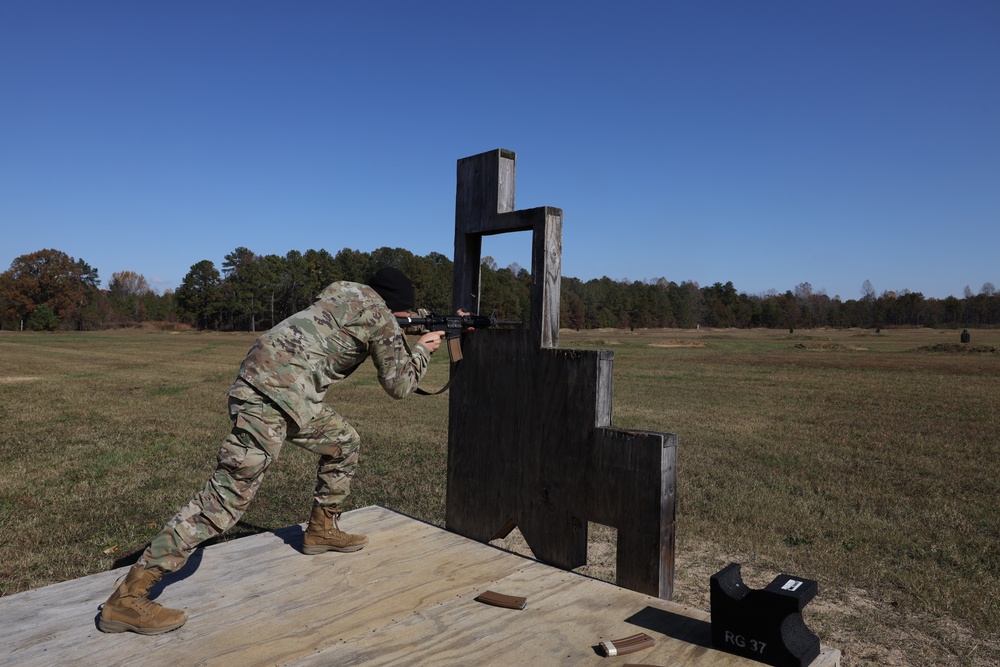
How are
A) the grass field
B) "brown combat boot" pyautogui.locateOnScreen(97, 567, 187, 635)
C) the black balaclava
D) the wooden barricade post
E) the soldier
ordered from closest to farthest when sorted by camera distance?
"brown combat boot" pyautogui.locateOnScreen(97, 567, 187, 635) → the soldier → the wooden barricade post → the black balaclava → the grass field

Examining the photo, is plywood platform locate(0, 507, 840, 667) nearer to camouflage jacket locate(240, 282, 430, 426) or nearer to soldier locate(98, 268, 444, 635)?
soldier locate(98, 268, 444, 635)

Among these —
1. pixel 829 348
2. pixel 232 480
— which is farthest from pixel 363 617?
pixel 829 348

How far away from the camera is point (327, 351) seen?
12.6ft

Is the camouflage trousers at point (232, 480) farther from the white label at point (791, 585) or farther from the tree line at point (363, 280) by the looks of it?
the tree line at point (363, 280)

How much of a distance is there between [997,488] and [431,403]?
10.2 meters

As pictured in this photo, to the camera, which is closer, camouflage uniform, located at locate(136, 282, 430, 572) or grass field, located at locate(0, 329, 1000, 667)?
camouflage uniform, located at locate(136, 282, 430, 572)

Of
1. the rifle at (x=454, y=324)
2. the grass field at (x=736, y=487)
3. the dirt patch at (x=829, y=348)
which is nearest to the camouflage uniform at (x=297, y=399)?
the rifle at (x=454, y=324)

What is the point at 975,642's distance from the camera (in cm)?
416

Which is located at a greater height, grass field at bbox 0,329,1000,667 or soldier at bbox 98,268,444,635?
soldier at bbox 98,268,444,635

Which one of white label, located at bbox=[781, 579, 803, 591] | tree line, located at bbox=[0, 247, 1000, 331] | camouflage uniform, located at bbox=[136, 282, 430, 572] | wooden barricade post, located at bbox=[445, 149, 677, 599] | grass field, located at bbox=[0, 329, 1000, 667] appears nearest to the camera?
white label, located at bbox=[781, 579, 803, 591]

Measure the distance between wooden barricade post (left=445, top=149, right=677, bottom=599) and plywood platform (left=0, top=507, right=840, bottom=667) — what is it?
25 cm

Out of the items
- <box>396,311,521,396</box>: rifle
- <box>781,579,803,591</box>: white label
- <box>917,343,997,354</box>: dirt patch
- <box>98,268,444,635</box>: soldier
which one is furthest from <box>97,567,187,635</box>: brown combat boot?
<box>917,343,997,354</box>: dirt patch

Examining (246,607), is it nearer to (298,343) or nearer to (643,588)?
(298,343)

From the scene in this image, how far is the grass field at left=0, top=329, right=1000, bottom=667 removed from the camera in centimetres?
488
